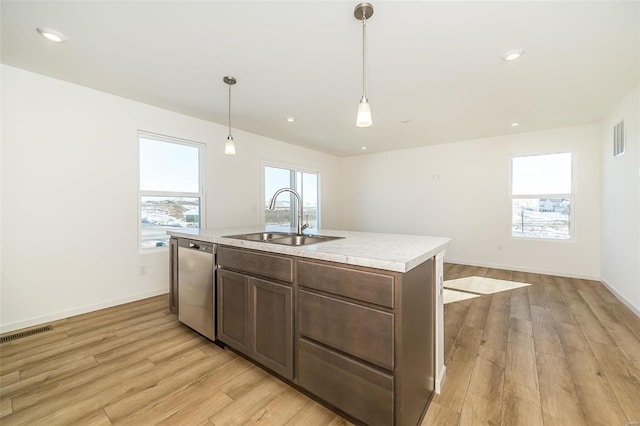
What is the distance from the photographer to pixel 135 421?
57.0 inches

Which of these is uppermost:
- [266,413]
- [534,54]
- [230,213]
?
[534,54]

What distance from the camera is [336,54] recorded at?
2234mm

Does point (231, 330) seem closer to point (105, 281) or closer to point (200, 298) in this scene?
point (200, 298)

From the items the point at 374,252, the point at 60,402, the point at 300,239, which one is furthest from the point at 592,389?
the point at 60,402

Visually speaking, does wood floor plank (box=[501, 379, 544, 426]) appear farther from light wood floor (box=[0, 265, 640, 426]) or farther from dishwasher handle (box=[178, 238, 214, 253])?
dishwasher handle (box=[178, 238, 214, 253])

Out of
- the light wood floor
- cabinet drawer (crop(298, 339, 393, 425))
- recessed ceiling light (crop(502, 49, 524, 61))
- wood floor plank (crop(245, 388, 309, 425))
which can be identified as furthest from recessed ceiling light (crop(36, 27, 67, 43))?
recessed ceiling light (crop(502, 49, 524, 61))

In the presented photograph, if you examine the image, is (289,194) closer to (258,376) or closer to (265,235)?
(265,235)

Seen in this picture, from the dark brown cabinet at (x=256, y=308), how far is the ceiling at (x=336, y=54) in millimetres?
1671

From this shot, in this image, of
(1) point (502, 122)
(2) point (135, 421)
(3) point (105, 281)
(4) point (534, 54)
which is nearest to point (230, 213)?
(3) point (105, 281)

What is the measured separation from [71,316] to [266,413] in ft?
8.77

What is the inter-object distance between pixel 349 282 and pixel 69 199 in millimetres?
3215

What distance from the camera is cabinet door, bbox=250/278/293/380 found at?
5.40 ft

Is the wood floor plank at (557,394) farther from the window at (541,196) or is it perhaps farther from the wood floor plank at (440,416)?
the window at (541,196)

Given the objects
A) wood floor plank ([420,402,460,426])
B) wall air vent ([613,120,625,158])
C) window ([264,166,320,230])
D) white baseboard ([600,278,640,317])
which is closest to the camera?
wood floor plank ([420,402,460,426])
